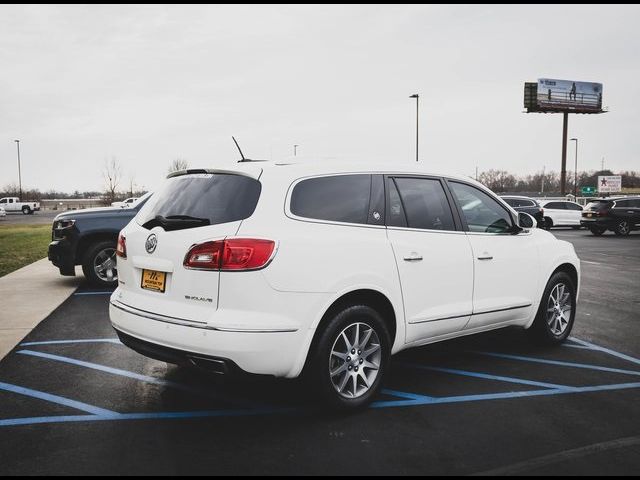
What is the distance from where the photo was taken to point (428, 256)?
175 inches

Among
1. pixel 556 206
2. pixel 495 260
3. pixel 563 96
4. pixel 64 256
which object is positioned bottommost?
pixel 64 256

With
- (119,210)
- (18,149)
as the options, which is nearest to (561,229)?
(119,210)

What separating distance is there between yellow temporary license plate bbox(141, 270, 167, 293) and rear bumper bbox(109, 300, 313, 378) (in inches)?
8.4

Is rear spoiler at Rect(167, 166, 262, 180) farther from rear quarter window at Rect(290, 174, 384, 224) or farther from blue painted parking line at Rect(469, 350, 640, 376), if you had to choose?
blue painted parking line at Rect(469, 350, 640, 376)

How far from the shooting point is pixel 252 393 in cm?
454

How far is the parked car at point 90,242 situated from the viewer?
9.34 m

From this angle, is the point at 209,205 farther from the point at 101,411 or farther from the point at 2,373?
the point at 2,373

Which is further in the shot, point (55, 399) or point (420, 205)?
point (420, 205)

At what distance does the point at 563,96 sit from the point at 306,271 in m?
60.0

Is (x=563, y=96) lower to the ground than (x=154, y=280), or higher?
higher

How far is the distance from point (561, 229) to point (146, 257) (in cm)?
2997

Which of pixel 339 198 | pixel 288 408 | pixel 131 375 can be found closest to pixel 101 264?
pixel 131 375

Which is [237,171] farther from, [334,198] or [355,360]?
[355,360]

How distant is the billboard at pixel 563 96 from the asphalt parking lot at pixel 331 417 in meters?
54.9
